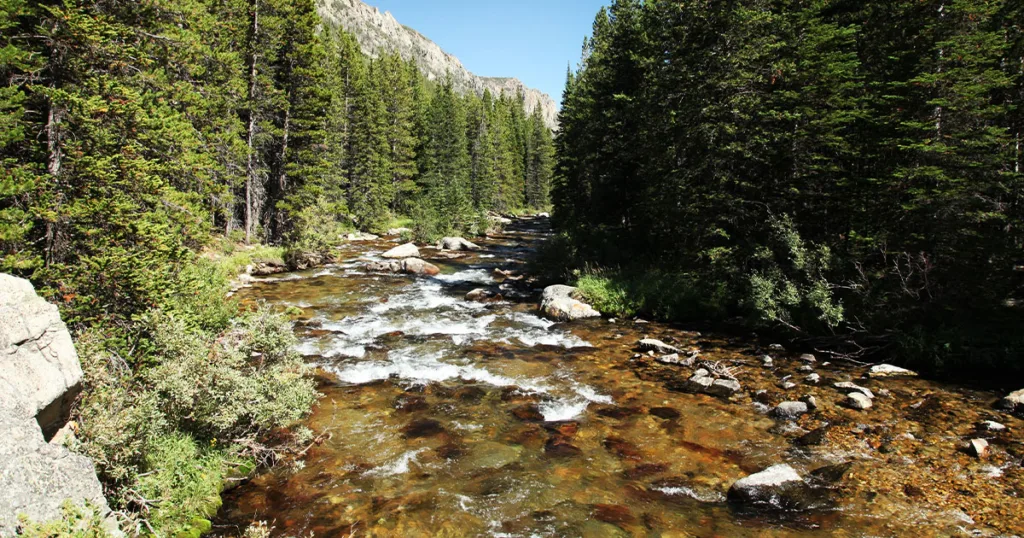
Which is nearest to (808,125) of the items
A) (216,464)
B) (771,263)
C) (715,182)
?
(715,182)

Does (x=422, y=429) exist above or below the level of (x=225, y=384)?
below

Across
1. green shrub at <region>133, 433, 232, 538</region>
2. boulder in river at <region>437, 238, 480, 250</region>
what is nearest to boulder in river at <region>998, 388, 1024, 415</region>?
green shrub at <region>133, 433, 232, 538</region>

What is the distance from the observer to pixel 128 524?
15.1ft

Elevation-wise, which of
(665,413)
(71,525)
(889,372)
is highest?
(71,525)

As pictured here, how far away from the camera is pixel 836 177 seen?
15.5m

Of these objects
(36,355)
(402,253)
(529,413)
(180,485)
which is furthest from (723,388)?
(402,253)

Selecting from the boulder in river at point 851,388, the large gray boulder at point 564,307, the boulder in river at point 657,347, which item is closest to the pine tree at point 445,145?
the large gray boulder at point 564,307

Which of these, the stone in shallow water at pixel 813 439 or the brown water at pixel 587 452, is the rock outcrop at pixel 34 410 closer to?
the brown water at pixel 587 452

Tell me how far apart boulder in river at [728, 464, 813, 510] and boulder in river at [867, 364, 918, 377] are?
236 inches

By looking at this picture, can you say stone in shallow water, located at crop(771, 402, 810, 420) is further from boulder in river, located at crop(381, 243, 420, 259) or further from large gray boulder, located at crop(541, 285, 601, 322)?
boulder in river, located at crop(381, 243, 420, 259)

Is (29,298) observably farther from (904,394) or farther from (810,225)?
(810,225)

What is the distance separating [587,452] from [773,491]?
9.08 ft

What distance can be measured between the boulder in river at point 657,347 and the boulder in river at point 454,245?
23036 mm

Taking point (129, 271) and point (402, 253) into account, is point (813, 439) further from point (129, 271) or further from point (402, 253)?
point (402, 253)
